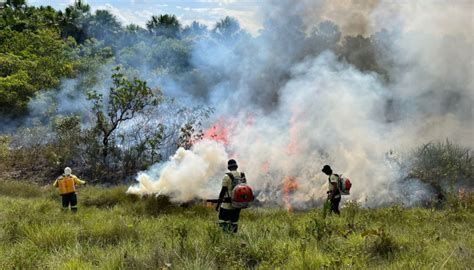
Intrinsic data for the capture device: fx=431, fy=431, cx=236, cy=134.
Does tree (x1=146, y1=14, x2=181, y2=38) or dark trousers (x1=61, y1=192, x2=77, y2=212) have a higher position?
tree (x1=146, y1=14, x2=181, y2=38)

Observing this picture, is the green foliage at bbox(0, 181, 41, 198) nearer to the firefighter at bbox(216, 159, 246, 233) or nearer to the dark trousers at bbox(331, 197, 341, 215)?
the firefighter at bbox(216, 159, 246, 233)

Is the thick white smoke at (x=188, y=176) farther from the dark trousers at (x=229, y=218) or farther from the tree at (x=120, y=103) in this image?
the tree at (x=120, y=103)

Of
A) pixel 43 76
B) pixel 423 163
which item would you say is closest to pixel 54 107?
pixel 43 76

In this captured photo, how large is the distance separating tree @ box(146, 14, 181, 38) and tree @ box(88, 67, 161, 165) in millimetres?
25093

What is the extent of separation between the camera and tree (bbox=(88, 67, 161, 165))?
1720 centimetres

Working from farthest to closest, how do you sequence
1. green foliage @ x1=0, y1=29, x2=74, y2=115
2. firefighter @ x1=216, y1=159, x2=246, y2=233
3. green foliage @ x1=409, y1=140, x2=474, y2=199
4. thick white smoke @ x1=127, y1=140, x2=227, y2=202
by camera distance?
green foliage @ x1=0, y1=29, x2=74, y2=115 < green foliage @ x1=409, y1=140, x2=474, y2=199 < thick white smoke @ x1=127, y1=140, x2=227, y2=202 < firefighter @ x1=216, y1=159, x2=246, y2=233

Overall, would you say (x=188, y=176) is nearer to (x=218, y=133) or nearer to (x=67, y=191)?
(x=67, y=191)

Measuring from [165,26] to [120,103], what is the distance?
28.4 m

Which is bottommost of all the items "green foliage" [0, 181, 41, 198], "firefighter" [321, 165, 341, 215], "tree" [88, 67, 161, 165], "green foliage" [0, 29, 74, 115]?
"firefighter" [321, 165, 341, 215]

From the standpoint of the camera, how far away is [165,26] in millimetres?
43781

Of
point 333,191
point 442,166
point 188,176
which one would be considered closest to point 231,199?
point 333,191

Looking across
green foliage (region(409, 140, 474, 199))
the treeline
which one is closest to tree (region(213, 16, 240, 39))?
the treeline

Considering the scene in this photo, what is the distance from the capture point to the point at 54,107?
2130cm

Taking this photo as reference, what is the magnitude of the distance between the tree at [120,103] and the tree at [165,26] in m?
25.1
